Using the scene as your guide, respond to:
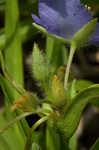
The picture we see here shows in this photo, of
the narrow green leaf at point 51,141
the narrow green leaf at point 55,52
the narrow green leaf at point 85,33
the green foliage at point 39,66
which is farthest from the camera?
the narrow green leaf at point 55,52

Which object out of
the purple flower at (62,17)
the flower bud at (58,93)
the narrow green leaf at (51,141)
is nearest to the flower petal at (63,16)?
the purple flower at (62,17)

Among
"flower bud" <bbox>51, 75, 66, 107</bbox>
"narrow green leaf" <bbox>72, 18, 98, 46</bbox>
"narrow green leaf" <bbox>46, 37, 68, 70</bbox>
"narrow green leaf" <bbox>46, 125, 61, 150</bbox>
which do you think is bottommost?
"narrow green leaf" <bbox>46, 125, 61, 150</bbox>

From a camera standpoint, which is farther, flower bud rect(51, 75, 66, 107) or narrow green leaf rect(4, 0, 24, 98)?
narrow green leaf rect(4, 0, 24, 98)

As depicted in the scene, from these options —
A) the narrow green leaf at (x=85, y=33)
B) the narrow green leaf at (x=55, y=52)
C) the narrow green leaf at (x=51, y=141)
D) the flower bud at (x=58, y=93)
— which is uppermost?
the narrow green leaf at (x=85, y=33)

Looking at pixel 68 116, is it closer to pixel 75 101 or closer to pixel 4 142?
pixel 75 101

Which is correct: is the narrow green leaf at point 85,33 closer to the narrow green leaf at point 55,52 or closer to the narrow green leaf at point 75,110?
the narrow green leaf at point 75,110

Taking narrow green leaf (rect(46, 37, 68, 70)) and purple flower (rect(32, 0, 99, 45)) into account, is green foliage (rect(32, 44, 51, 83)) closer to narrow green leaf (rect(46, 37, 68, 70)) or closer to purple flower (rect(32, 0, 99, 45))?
purple flower (rect(32, 0, 99, 45))

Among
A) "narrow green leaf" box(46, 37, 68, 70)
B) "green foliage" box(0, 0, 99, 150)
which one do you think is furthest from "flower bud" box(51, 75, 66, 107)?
"narrow green leaf" box(46, 37, 68, 70)

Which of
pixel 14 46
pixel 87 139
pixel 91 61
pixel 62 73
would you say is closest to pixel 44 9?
pixel 62 73

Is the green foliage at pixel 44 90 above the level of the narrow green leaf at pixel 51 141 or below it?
above
